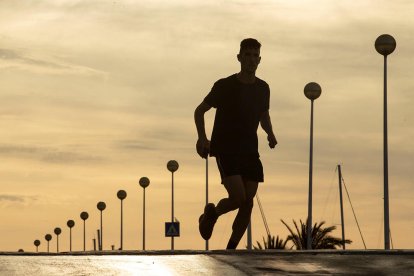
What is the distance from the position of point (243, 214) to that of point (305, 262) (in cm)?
386

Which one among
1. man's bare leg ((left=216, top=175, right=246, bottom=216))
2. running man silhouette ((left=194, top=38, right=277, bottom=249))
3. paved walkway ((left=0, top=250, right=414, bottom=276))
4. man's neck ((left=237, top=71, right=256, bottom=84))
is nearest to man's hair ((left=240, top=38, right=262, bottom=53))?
running man silhouette ((left=194, top=38, right=277, bottom=249))

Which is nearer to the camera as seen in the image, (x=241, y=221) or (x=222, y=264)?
(x=222, y=264)

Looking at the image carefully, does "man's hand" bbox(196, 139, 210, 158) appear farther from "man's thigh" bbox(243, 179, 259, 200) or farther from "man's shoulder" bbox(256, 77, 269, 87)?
"man's shoulder" bbox(256, 77, 269, 87)

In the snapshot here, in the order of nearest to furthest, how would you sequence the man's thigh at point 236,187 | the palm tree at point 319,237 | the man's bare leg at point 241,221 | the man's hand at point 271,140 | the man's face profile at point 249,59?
the man's thigh at point 236,187 → the man's face profile at point 249,59 → the man's bare leg at point 241,221 → the man's hand at point 271,140 → the palm tree at point 319,237

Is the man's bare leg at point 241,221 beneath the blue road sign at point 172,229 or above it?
above

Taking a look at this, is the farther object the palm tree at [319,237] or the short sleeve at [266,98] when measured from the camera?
the palm tree at [319,237]

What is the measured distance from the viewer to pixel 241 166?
1545cm

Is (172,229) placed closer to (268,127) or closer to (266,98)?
(268,127)

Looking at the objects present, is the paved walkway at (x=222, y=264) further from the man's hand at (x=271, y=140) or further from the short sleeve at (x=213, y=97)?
the man's hand at (x=271, y=140)

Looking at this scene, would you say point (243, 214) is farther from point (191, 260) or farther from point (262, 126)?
point (191, 260)

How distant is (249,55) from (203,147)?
1274 millimetres

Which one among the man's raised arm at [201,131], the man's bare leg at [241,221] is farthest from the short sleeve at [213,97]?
the man's bare leg at [241,221]

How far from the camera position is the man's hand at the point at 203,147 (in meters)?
15.5

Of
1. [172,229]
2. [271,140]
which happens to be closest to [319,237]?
[172,229]
